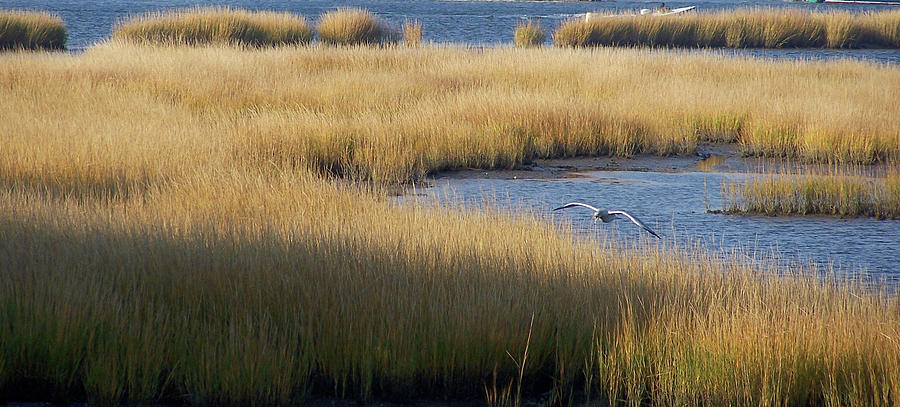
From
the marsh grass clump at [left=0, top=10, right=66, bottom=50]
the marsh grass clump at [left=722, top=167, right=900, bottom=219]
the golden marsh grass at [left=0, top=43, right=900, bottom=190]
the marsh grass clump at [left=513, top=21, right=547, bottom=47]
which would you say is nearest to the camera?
the marsh grass clump at [left=722, top=167, right=900, bottom=219]

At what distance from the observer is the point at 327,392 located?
3.88 m

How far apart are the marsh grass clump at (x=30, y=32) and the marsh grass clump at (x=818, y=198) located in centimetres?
1869

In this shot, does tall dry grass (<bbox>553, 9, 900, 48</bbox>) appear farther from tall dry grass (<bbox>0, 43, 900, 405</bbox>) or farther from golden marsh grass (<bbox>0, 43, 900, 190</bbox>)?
tall dry grass (<bbox>0, 43, 900, 405</bbox>)

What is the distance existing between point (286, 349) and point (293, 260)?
0.67 m

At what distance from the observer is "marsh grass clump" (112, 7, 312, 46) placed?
22.5m

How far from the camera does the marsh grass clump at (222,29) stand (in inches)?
888

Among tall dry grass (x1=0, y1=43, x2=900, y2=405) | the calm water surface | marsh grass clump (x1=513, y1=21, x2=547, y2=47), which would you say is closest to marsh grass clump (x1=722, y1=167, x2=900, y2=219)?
the calm water surface

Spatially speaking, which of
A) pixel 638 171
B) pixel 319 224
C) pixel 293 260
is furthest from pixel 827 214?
pixel 293 260

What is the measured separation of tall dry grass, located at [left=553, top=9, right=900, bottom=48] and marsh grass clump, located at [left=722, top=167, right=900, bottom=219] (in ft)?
63.6

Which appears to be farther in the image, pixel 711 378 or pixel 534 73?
pixel 534 73

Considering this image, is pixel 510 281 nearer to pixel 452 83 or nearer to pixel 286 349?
pixel 286 349

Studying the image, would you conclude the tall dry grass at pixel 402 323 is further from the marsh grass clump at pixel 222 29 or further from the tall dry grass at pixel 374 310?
the marsh grass clump at pixel 222 29

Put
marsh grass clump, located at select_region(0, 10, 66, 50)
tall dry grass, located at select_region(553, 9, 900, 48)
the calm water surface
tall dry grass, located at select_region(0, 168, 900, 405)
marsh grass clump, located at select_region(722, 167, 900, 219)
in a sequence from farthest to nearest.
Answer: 1. tall dry grass, located at select_region(553, 9, 900, 48)
2. marsh grass clump, located at select_region(0, 10, 66, 50)
3. marsh grass clump, located at select_region(722, 167, 900, 219)
4. the calm water surface
5. tall dry grass, located at select_region(0, 168, 900, 405)

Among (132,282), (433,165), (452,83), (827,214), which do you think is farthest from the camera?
(452,83)
